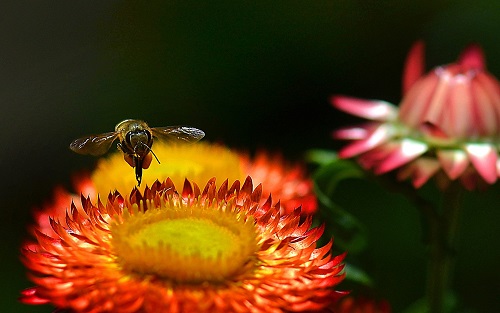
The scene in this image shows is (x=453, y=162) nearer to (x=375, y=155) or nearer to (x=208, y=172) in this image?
(x=375, y=155)

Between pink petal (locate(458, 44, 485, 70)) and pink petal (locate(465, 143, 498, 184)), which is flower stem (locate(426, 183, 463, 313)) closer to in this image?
pink petal (locate(465, 143, 498, 184))

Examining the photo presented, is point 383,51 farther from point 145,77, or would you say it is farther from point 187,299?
point 187,299

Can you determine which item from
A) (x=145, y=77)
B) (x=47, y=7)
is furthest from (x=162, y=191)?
(x=47, y=7)

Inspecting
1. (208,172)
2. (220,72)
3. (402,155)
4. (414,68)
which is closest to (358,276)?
(402,155)

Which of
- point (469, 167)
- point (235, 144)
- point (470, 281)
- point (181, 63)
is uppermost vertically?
point (469, 167)

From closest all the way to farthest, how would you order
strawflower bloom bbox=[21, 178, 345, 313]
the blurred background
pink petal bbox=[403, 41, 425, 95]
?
1. strawflower bloom bbox=[21, 178, 345, 313]
2. pink petal bbox=[403, 41, 425, 95]
3. the blurred background

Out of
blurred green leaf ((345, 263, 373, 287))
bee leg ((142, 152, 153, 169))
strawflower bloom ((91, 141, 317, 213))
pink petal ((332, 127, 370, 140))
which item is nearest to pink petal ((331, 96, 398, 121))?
pink petal ((332, 127, 370, 140))

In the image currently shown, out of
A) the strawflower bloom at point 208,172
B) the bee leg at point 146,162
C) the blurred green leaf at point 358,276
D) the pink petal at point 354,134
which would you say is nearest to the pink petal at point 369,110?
the pink petal at point 354,134
